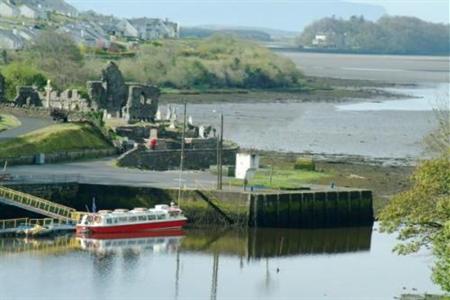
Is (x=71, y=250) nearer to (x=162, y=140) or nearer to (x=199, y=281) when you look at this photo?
(x=199, y=281)

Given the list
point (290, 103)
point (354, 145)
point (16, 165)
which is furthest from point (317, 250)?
point (290, 103)

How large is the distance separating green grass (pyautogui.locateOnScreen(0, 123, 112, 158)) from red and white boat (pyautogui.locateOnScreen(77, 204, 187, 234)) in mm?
10952

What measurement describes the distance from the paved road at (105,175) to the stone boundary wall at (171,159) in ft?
4.32

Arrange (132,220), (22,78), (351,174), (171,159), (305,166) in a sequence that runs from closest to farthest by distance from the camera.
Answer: (132,220), (171,159), (305,166), (351,174), (22,78)

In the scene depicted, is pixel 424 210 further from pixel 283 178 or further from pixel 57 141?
pixel 57 141

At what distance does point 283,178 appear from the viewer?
9044 centimetres

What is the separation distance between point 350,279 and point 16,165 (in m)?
24.3

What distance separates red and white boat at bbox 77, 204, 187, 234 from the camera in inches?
3066

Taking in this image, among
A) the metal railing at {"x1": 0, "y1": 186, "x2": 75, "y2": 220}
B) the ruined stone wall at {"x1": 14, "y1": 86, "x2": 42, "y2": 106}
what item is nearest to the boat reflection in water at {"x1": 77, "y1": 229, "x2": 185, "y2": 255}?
the metal railing at {"x1": 0, "y1": 186, "x2": 75, "y2": 220}

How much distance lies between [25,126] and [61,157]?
8147 millimetres

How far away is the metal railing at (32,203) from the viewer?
260 ft

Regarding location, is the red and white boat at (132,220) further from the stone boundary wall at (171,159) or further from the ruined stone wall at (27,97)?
the ruined stone wall at (27,97)

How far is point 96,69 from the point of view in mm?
163750

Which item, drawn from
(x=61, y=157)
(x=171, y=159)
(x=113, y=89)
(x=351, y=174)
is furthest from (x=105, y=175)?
(x=113, y=89)
